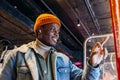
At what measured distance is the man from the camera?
152 cm

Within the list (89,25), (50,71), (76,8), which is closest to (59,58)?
(50,71)

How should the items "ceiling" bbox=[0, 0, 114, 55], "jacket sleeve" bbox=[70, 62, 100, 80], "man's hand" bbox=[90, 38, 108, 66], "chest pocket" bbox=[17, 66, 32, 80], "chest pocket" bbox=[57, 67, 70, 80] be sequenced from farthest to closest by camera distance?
"ceiling" bbox=[0, 0, 114, 55]
"chest pocket" bbox=[57, 67, 70, 80]
"chest pocket" bbox=[17, 66, 32, 80]
"jacket sleeve" bbox=[70, 62, 100, 80]
"man's hand" bbox=[90, 38, 108, 66]

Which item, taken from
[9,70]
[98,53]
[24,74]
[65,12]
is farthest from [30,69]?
[65,12]

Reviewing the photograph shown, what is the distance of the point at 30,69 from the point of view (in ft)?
4.99

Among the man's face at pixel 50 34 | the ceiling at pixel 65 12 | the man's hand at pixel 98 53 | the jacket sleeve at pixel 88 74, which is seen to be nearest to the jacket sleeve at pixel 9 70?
the man's face at pixel 50 34

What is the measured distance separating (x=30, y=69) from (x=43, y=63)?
0.40ft

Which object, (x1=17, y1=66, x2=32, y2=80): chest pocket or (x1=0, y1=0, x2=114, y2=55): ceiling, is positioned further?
(x1=0, y1=0, x2=114, y2=55): ceiling

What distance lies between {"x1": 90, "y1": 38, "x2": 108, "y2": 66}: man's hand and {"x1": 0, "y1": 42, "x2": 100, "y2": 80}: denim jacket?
133 millimetres

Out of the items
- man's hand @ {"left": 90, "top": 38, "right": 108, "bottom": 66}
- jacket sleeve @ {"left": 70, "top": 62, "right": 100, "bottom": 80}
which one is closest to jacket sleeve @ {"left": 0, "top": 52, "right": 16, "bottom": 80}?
jacket sleeve @ {"left": 70, "top": 62, "right": 100, "bottom": 80}

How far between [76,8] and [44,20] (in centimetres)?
329

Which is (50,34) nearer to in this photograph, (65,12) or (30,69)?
Result: (30,69)

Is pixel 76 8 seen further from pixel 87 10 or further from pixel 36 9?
pixel 36 9

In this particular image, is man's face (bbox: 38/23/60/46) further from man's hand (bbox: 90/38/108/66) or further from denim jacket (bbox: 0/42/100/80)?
man's hand (bbox: 90/38/108/66)

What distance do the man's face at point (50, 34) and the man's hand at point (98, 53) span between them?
0.42 m
